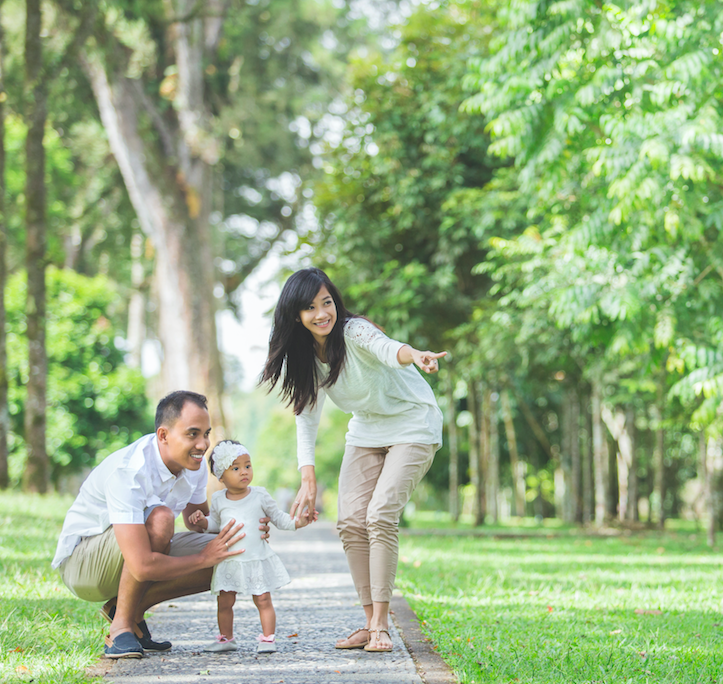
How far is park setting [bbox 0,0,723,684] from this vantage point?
3.91m

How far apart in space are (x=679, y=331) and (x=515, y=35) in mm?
3409

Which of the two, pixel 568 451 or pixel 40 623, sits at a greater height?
pixel 568 451

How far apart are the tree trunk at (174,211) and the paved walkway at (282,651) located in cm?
881

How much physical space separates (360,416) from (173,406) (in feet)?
3.37

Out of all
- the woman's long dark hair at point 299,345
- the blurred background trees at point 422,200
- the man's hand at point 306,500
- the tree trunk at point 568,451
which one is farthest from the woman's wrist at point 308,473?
the tree trunk at point 568,451

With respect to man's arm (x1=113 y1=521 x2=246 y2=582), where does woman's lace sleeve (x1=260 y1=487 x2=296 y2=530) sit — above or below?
above

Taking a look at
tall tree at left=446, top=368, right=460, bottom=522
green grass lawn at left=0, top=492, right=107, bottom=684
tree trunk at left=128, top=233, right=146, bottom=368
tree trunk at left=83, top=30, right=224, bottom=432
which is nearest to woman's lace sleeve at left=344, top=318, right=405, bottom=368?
green grass lawn at left=0, top=492, right=107, bottom=684

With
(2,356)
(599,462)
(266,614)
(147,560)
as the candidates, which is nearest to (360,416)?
(266,614)

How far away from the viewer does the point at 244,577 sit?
3859mm

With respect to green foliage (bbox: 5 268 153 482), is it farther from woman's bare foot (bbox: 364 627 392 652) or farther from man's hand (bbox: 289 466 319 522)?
woman's bare foot (bbox: 364 627 392 652)

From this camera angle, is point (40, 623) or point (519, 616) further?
point (519, 616)

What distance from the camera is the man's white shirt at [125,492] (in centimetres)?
362

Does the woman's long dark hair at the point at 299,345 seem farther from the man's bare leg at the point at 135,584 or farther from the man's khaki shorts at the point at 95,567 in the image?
the man's khaki shorts at the point at 95,567

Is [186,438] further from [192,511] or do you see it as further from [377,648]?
[377,648]
